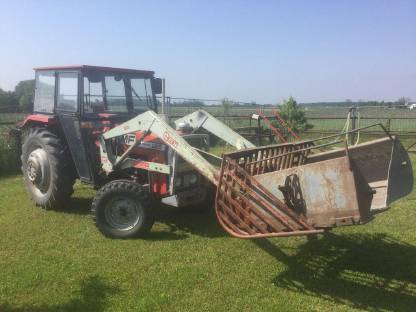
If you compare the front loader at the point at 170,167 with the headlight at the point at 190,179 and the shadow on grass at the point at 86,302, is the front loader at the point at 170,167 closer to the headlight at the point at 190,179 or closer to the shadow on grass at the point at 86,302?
the headlight at the point at 190,179

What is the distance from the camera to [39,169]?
23.2 ft

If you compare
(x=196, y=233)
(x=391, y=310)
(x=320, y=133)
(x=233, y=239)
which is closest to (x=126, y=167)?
(x=196, y=233)

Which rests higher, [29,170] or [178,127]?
[178,127]

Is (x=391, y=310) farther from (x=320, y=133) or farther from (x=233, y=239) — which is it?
(x=320, y=133)

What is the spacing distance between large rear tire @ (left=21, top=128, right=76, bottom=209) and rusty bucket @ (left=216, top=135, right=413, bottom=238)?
3240mm

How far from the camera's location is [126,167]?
633 centimetres

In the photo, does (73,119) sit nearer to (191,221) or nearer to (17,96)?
(191,221)

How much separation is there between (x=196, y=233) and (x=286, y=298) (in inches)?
86.1

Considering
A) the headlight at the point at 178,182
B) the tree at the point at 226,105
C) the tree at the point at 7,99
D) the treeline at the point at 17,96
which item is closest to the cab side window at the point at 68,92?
the headlight at the point at 178,182

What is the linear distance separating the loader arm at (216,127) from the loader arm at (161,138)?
1250mm

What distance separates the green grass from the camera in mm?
4137

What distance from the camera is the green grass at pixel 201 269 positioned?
13.6 feet

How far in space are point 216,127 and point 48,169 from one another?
2.75 metres

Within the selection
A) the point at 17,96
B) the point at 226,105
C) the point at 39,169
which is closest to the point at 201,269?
the point at 39,169
